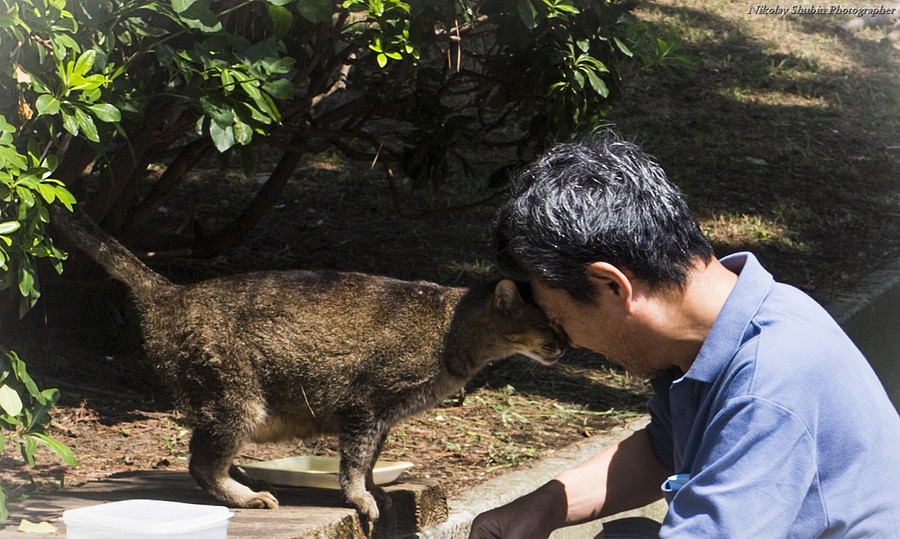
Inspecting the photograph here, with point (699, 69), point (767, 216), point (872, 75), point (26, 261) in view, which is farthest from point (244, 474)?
point (872, 75)

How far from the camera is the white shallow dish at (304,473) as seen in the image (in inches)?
164

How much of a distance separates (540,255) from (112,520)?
1221 mm

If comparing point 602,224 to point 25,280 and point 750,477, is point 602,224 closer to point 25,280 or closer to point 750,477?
point 750,477

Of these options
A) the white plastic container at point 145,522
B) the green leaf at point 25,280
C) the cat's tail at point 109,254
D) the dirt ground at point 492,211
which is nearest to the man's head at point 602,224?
the white plastic container at point 145,522

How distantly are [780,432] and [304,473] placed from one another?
2436 millimetres

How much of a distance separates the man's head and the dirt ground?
2277 mm

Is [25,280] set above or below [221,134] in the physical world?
below

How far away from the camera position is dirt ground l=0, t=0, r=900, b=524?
17.4ft

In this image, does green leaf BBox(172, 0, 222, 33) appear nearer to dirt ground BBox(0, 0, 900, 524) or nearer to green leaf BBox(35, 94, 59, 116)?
green leaf BBox(35, 94, 59, 116)

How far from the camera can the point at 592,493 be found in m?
3.12

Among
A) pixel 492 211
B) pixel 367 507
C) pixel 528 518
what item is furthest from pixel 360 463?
pixel 492 211

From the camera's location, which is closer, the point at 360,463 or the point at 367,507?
the point at 367,507

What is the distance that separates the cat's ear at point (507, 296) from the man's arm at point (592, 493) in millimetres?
1359

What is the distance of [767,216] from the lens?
8914mm
